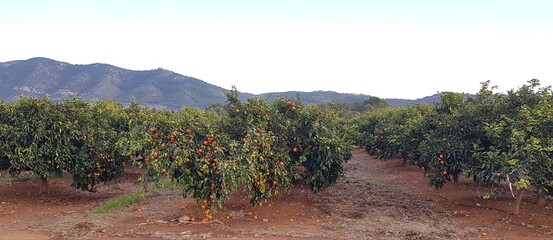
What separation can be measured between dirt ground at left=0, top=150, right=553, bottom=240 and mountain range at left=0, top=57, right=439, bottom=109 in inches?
3020

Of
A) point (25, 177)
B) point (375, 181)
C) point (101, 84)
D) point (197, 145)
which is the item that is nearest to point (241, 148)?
point (197, 145)

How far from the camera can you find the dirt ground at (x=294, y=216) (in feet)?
31.1

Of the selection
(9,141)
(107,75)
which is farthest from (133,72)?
(9,141)

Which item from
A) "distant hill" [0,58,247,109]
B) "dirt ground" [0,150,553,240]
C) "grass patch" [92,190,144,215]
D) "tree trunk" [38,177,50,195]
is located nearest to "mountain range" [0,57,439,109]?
"distant hill" [0,58,247,109]

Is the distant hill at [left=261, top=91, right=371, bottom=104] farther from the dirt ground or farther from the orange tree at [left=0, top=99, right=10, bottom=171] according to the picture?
the orange tree at [left=0, top=99, right=10, bottom=171]

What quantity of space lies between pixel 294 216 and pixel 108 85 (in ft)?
329

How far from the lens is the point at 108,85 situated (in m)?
101

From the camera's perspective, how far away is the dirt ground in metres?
9.48

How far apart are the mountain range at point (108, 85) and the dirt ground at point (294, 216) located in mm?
76705

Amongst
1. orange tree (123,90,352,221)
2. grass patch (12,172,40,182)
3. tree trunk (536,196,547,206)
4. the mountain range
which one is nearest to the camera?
orange tree (123,90,352,221)

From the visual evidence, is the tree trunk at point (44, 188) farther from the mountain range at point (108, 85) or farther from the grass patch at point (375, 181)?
the mountain range at point (108, 85)

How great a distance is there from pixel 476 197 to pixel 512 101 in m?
3.74

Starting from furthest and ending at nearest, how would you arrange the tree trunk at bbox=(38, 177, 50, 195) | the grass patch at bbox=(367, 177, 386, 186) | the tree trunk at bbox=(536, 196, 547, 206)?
the grass patch at bbox=(367, 177, 386, 186) → the tree trunk at bbox=(38, 177, 50, 195) → the tree trunk at bbox=(536, 196, 547, 206)

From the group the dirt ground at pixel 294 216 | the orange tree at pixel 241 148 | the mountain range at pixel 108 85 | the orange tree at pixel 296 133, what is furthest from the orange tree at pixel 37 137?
the mountain range at pixel 108 85
